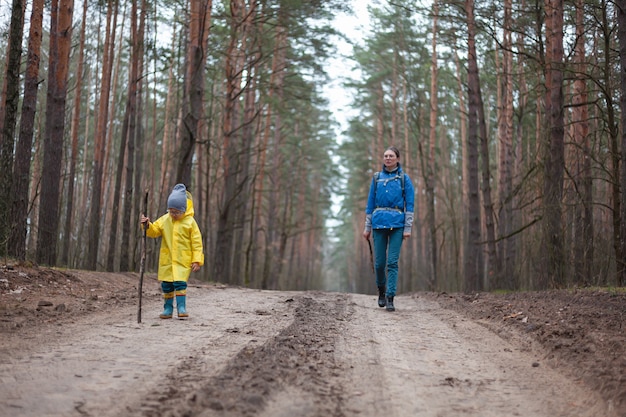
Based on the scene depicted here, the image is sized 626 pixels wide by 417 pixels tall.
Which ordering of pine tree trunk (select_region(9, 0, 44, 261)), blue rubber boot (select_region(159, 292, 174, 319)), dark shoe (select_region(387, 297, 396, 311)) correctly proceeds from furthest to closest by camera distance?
pine tree trunk (select_region(9, 0, 44, 261)) < dark shoe (select_region(387, 297, 396, 311)) < blue rubber boot (select_region(159, 292, 174, 319))

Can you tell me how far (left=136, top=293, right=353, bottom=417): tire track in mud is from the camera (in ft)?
9.31

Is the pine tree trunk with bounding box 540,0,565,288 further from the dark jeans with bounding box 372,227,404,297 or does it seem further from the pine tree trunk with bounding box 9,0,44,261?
the pine tree trunk with bounding box 9,0,44,261

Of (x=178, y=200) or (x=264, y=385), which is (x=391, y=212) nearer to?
(x=178, y=200)

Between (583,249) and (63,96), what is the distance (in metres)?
10.2

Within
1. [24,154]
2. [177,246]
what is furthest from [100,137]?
[177,246]

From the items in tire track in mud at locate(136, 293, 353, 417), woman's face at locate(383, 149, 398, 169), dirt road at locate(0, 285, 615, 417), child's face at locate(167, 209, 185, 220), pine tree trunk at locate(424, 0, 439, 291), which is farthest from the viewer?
pine tree trunk at locate(424, 0, 439, 291)

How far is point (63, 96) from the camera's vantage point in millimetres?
11508

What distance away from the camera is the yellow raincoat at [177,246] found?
6.12 m

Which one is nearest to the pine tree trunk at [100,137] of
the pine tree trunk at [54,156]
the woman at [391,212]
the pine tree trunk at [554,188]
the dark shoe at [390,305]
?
the pine tree trunk at [54,156]

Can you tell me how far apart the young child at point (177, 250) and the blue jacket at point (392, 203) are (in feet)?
8.15

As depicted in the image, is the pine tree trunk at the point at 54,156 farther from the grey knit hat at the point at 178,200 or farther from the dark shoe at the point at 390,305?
the dark shoe at the point at 390,305

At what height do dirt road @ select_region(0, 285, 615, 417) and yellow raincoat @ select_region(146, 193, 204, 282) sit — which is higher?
yellow raincoat @ select_region(146, 193, 204, 282)

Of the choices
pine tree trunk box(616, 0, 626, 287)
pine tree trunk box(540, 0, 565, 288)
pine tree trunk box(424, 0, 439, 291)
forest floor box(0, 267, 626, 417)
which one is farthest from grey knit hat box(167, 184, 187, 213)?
pine tree trunk box(424, 0, 439, 291)

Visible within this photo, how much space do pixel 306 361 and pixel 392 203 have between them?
3986 mm
